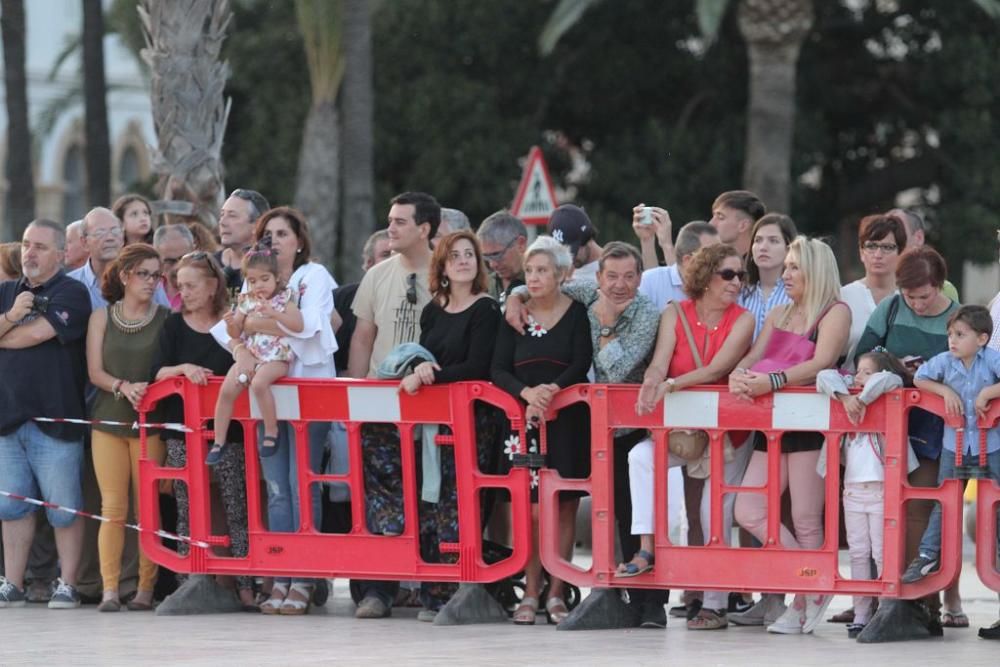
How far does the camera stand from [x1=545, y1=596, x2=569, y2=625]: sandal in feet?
31.6

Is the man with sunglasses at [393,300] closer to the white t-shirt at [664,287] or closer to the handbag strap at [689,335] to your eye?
the white t-shirt at [664,287]

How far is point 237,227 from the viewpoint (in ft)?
35.0

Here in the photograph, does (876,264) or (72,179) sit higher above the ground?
(72,179)

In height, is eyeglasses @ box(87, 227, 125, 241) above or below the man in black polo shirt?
above

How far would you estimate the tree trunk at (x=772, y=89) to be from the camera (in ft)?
83.0

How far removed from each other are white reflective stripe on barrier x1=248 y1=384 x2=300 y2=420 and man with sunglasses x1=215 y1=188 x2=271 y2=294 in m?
0.98

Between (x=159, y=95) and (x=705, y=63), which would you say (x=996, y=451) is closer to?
(x=159, y=95)

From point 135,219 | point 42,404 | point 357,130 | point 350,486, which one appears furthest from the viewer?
point 357,130

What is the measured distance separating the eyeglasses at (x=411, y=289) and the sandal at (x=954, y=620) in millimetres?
3100

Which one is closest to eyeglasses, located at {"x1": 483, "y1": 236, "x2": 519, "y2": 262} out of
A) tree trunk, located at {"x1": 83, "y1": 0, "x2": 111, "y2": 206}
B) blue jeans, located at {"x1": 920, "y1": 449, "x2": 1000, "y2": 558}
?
blue jeans, located at {"x1": 920, "y1": 449, "x2": 1000, "y2": 558}

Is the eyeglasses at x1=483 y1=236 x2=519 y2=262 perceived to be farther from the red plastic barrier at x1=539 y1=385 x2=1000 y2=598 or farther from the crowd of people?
the red plastic barrier at x1=539 y1=385 x2=1000 y2=598

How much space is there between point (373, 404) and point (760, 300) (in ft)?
6.49

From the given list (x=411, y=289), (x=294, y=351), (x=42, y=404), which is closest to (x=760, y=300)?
(x=411, y=289)

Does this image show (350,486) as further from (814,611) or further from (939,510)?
(939,510)
